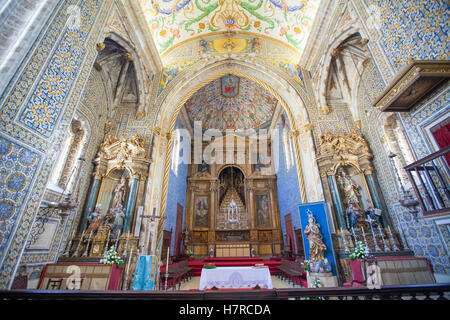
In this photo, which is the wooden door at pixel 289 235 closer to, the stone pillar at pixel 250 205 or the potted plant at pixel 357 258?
the stone pillar at pixel 250 205

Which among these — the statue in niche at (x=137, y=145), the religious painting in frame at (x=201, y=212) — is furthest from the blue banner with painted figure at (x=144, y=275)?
the religious painting in frame at (x=201, y=212)

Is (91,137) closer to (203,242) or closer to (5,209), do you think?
(5,209)

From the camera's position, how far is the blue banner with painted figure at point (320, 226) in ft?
20.2

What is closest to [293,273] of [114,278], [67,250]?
[114,278]

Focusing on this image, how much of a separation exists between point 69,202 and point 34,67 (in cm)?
374

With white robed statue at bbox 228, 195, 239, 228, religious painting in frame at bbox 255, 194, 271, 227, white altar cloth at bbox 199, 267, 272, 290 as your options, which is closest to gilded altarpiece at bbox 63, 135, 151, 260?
white altar cloth at bbox 199, 267, 272, 290

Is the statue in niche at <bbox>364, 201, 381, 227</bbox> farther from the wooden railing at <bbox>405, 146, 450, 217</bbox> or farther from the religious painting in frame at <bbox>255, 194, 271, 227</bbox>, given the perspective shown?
the religious painting in frame at <bbox>255, 194, 271, 227</bbox>

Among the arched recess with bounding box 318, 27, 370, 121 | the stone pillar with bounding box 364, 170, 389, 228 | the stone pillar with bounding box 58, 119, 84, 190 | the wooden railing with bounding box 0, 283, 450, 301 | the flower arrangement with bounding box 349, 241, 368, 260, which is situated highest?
the arched recess with bounding box 318, 27, 370, 121

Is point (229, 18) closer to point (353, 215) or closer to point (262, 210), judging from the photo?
point (353, 215)

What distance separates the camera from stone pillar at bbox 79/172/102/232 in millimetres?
6348

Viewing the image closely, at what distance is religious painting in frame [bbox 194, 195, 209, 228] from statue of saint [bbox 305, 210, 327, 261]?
8.58 metres

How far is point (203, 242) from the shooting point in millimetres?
13055
